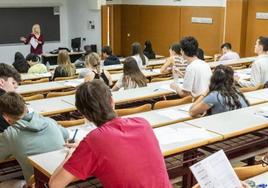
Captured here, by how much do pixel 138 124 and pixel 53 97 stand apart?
10.8ft

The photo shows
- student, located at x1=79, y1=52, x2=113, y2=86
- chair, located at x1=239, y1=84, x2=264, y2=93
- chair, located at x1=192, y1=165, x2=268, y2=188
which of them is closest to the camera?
chair, located at x1=192, y1=165, x2=268, y2=188

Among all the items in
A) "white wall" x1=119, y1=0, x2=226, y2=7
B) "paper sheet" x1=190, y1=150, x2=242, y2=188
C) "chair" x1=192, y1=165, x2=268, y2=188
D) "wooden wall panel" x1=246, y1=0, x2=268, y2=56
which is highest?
"white wall" x1=119, y1=0, x2=226, y2=7

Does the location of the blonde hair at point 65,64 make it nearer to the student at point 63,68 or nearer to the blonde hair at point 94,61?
the student at point 63,68

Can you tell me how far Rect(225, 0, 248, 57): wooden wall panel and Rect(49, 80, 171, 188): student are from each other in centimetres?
956

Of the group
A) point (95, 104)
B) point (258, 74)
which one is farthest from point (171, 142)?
point (258, 74)

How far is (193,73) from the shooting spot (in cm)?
502

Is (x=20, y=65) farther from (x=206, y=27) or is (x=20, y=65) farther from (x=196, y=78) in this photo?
(x=206, y=27)

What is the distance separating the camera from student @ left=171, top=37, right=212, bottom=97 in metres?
5.02

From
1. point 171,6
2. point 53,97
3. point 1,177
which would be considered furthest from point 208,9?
point 1,177

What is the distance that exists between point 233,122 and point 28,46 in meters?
10.7

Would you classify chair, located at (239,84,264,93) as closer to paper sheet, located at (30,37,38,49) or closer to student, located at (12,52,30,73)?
student, located at (12,52,30,73)

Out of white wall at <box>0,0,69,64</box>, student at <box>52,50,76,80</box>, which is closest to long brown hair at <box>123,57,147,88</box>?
student at <box>52,50,76,80</box>

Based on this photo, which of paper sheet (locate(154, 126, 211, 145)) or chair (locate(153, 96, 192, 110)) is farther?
chair (locate(153, 96, 192, 110))

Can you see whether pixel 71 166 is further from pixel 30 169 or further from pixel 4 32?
pixel 4 32
